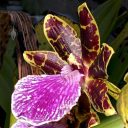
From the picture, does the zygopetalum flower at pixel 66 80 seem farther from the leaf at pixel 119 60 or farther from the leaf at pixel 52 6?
the leaf at pixel 52 6

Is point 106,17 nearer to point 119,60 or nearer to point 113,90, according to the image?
point 119,60

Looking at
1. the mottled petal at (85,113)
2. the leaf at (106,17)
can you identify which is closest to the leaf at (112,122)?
the mottled petal at (85,113)

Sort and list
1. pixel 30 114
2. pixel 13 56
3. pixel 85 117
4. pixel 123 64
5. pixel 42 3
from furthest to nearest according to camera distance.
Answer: pixel 42 3
pixel 13 56
pixel 123 64
pixel 85 117
pixel 30 114

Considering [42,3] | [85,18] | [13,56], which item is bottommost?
[42,3]

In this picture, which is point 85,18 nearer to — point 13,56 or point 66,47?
point 66,47

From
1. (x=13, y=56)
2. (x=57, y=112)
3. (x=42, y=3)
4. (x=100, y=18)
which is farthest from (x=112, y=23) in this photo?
(x=42, y=3)

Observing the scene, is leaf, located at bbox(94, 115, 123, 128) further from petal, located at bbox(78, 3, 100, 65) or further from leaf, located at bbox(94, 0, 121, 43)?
leaf, located at bbox(94, 0, 121, 43)
